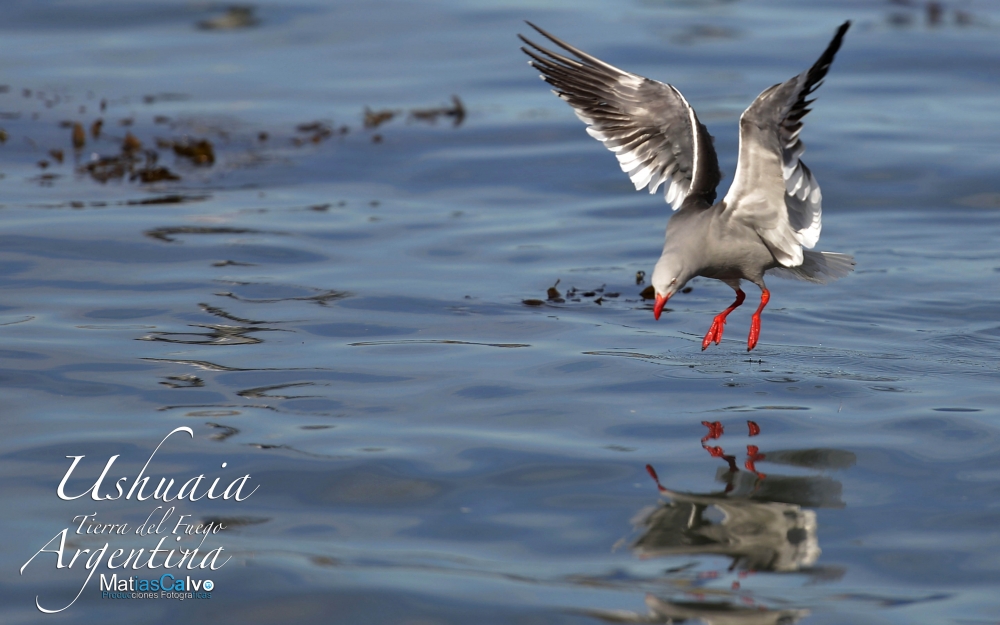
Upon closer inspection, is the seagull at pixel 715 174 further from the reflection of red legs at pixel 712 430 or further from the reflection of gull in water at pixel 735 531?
the reflection of gull in water at pixel 735 531

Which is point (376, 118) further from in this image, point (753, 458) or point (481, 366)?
point (753, 458)

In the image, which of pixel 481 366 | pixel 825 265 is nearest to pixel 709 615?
pixel 481 366

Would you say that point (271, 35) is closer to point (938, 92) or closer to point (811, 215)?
point (938, 92)

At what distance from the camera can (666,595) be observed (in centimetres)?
472

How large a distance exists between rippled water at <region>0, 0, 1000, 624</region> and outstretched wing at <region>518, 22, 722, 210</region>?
1066 millimetres

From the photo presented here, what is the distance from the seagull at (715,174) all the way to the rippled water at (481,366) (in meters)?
0.60

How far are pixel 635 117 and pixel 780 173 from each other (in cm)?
187

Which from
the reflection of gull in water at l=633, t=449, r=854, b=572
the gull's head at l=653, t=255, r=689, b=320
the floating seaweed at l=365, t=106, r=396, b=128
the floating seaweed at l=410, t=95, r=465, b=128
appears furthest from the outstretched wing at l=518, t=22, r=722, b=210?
the floating seaweed at l=410, t=95, r=465, b=128

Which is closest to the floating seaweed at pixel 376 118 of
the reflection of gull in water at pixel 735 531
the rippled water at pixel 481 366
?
the rippled water at pixel 481 366

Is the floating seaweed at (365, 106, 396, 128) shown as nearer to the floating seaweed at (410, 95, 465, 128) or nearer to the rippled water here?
the rippled water

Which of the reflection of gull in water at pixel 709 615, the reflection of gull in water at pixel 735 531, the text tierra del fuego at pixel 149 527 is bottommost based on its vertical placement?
the text tierra del fuego at pixel 149 527

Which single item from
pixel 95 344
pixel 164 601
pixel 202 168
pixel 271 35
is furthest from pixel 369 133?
pixel 164 601

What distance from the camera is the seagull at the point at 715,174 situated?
6.84m

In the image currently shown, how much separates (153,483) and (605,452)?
229 cm
